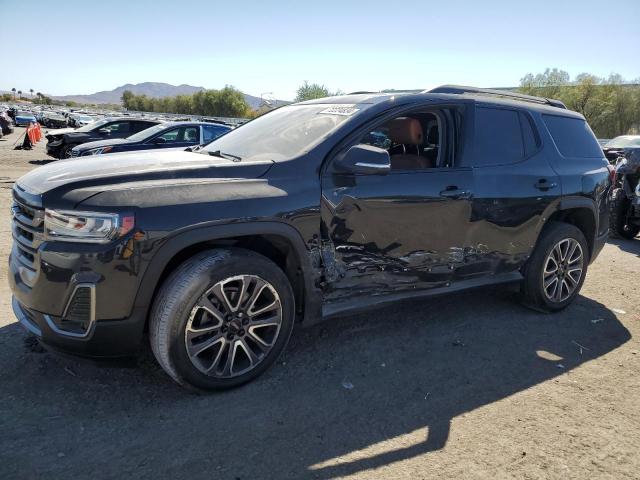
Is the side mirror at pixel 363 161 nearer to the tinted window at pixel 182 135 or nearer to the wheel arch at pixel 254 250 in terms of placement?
the wheel arch at pixel 254 250

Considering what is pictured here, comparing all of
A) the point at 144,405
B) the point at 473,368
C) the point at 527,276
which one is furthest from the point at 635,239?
the point at 144,405

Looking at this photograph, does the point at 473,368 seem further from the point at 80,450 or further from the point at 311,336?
the point at 80,450

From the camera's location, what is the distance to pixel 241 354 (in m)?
3.06

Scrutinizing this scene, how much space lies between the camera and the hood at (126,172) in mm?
2707

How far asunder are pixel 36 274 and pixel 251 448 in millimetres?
1497

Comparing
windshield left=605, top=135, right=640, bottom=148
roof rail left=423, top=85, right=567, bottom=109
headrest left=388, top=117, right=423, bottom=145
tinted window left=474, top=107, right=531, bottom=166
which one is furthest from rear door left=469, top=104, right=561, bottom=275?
windshield left=605, top=135, right=640, bottom=148

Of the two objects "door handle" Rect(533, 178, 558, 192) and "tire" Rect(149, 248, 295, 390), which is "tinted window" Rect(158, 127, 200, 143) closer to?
"door handle" Rect(533, 178, 558, 192)

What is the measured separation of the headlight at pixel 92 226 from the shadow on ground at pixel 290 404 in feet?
3.28

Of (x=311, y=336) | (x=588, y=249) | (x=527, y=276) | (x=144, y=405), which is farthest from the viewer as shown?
(x=588, y=249)

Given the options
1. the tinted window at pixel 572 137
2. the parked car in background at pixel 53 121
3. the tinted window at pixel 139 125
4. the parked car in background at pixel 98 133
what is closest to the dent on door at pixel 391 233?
the tinted window at pixel 572 137

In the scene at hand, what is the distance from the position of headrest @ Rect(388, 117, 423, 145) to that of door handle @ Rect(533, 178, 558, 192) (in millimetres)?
1105

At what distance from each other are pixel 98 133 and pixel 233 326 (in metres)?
14.2

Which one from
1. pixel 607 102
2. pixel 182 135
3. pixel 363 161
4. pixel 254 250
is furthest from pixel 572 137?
pixel 607 102

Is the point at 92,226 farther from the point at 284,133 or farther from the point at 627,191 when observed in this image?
the point at 627,191
